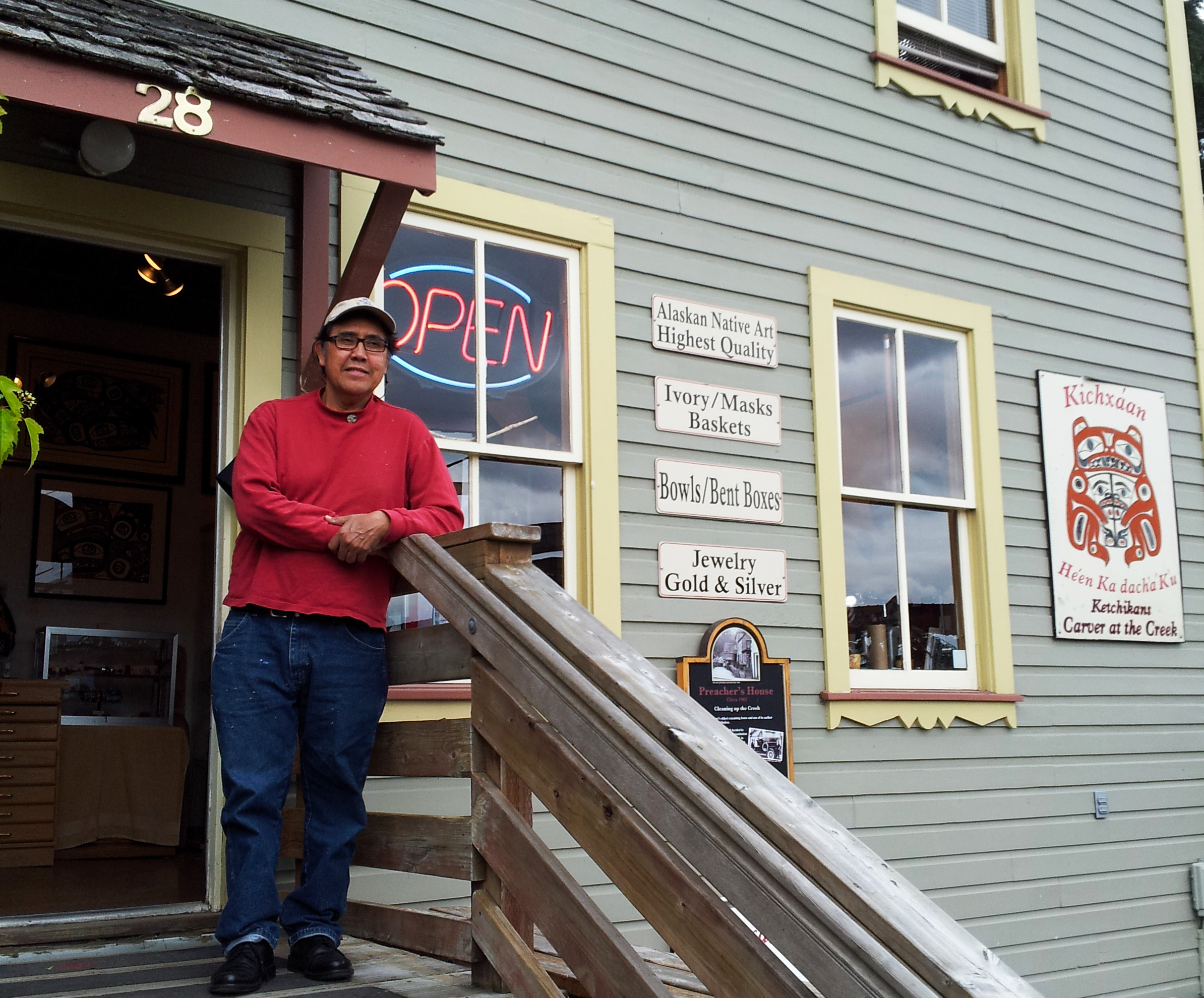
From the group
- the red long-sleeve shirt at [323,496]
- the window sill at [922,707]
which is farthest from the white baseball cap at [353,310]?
the window sill at [922,707]

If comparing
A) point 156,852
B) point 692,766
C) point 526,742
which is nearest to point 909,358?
point 526,742

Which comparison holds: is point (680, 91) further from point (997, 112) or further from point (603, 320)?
point (997, 112)

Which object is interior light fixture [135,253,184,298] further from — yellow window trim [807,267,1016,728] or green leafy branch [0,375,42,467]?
green leafy branch [0,375,42,467]

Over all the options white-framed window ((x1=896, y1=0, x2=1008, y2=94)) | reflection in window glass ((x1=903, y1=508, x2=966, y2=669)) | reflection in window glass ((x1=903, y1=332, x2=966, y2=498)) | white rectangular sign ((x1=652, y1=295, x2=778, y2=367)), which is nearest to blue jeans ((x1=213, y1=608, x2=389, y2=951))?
white rectangular sign ((x1=652, y1=295, x2=778, y2=367))

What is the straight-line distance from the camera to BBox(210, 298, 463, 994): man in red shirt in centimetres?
304

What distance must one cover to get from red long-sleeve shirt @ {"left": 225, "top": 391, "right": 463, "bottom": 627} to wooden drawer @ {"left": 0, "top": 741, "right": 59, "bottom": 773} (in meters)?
4.26

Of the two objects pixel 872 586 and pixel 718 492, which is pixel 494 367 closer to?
pixel 718 492

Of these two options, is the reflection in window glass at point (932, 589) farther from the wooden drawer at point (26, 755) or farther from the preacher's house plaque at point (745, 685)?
the wooden drawer at point (26, 755)

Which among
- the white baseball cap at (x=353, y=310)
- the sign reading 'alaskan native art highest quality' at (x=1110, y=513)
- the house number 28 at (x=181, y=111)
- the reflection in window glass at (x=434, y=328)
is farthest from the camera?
the sign reading 'alaskan native art highest quality' at (x=1110, y=513)

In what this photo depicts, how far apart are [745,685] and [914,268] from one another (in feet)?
7.69

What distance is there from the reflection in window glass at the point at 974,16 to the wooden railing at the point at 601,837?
197 inches

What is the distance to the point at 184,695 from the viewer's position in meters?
8.33

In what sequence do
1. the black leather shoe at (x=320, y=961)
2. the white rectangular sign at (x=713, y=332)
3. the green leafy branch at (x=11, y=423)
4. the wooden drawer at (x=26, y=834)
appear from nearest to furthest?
the green leafy branch at (x=11, y=423)
the black leather shoe at (x=320, y=961)
the white rectangular sign at (x=713, y=332)
the wooden drawer at (x=26, y=834)

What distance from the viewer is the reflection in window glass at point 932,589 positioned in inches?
235
